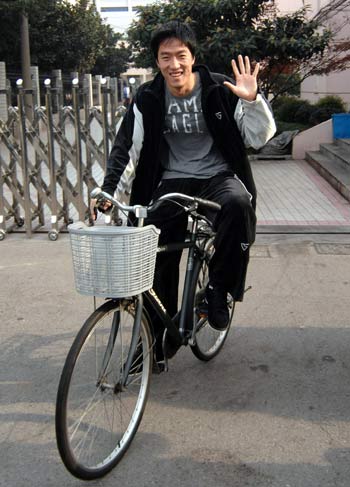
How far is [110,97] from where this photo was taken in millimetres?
6465

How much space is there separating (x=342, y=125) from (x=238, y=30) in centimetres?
311

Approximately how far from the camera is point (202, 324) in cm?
341

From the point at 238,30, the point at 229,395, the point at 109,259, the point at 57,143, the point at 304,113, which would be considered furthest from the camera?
the point at 304,113

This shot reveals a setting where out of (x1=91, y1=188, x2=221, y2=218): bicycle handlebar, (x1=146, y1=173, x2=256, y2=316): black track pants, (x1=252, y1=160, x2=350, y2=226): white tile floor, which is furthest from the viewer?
(x1=252, y1=160, x2=350, y2=226): white tile floor

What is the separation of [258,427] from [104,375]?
2.86 feet

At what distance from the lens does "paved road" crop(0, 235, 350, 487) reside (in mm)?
2656

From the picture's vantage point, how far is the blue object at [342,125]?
39.8ft

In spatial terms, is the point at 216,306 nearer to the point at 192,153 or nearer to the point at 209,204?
the point at 209,204

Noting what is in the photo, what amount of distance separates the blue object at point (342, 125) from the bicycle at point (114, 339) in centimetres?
974

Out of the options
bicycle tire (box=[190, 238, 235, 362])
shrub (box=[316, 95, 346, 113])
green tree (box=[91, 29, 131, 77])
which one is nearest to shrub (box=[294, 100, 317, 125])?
shrub (box=[316, 95, 346, 113])

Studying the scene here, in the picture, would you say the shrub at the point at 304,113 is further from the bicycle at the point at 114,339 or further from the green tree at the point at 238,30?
the bicycle at the point at 114,339

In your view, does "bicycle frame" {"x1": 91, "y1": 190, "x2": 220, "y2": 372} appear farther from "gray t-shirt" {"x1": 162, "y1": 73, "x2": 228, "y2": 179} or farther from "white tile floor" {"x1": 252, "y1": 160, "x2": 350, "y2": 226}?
"white tile floor" {"x1": 252, "y1": 160, "x2": 350, "y2": 226}

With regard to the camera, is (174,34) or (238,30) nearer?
(174,34)

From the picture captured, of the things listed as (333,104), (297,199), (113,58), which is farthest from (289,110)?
(113,58)
